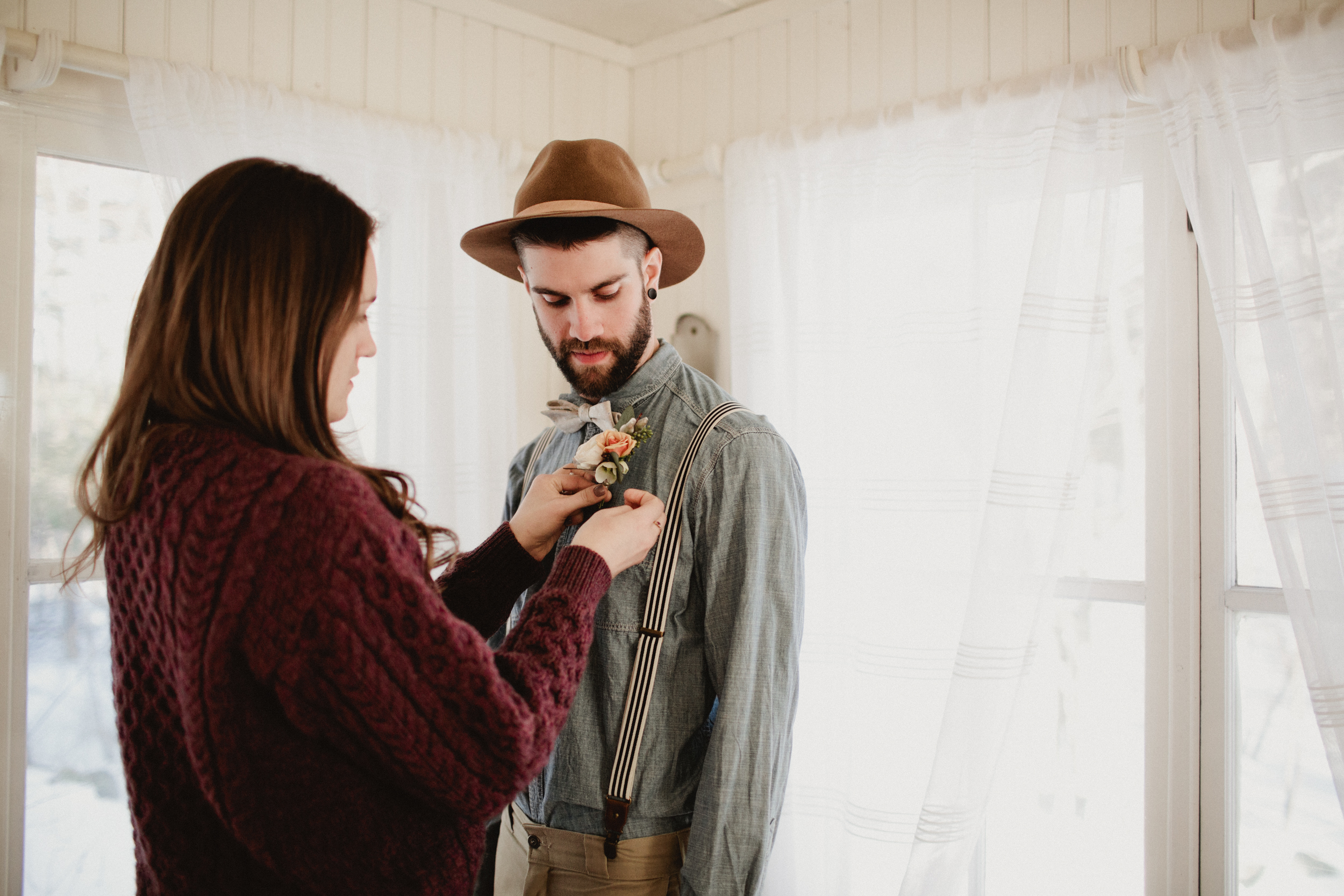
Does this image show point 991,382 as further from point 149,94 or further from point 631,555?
point 149,94

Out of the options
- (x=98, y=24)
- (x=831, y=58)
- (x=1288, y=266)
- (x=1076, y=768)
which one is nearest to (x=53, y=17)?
(x=98, y=24)

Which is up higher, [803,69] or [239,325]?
[803,69]

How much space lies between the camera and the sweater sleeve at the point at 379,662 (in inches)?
32.8

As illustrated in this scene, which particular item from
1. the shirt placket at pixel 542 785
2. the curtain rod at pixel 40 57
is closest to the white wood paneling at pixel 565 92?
the curtain rod at pixel 40 57

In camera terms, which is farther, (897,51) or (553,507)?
(897,51)

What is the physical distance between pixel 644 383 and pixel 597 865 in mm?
748

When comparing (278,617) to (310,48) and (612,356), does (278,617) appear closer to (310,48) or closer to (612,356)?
(612,356)

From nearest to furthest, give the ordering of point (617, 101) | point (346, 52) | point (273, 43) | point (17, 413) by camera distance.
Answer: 1. point (17, 413)
2. point (273, 43)
3. point (346, 52)
4. point (617, 101)

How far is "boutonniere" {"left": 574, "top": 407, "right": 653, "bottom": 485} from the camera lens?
1.33m

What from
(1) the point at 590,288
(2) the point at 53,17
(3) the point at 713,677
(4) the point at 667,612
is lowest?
(3) the point at 713,677

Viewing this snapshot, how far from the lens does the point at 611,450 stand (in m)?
1.32

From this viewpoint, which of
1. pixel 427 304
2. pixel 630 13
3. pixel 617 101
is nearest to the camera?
pixel 427 304

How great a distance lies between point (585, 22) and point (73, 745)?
7.70ft

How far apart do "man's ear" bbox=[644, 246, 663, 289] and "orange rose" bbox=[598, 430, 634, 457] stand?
0.33m
